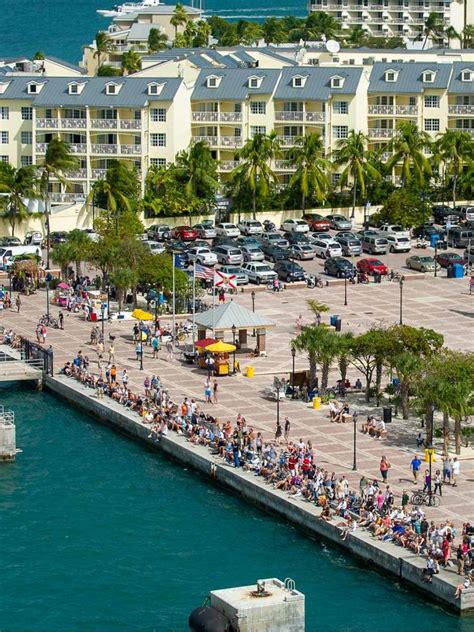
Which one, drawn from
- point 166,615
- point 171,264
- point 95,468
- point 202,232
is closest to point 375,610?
point 166,615

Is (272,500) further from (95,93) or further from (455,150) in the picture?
(95,93)

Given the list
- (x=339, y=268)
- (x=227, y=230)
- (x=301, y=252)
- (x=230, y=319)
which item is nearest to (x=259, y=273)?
(x=339, y=268)

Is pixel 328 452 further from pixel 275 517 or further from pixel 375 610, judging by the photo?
pixel 375 610

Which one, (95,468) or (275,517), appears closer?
(275,517)

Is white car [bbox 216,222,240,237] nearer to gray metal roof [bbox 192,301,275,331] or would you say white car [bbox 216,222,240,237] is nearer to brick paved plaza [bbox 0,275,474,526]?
brick paved plaza [bbox 0,275,474,526]


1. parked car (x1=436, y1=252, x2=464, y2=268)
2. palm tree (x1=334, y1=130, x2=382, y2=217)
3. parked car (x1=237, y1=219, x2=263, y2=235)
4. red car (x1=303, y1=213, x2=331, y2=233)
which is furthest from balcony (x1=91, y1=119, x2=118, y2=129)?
parked car (x1=436, y1=252, x2=464, y2=268)

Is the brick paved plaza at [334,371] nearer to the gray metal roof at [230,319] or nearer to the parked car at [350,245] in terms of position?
the gray metal roof at [230,319]
